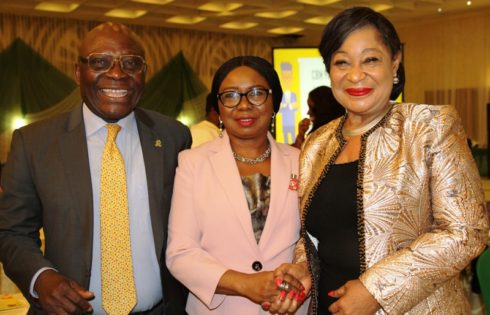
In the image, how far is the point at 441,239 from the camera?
1585 mm

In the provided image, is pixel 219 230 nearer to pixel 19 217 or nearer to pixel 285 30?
pixel 19 217

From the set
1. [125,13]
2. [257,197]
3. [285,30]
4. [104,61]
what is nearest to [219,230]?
[257,197]

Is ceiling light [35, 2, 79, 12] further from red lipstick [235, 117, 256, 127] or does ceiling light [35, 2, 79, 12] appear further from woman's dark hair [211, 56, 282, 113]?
red lipstick [235, 117, 256, 127]

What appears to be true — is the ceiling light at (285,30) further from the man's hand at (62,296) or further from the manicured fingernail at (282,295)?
the man's hand at (62,296)

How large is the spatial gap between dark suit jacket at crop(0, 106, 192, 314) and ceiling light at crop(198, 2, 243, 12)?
27.1ft

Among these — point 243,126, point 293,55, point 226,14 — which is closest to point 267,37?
point 226,14

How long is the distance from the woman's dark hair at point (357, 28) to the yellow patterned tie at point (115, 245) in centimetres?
91

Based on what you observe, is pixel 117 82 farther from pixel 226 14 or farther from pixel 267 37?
pixel 267 37

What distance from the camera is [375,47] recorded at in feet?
5.84

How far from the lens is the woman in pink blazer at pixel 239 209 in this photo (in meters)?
2.04

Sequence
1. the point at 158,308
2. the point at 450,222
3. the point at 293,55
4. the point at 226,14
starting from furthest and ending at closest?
the point at 226,14 → the point at 293,55 → the point at 158,308 → the point at 450,222

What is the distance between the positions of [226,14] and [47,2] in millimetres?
3252

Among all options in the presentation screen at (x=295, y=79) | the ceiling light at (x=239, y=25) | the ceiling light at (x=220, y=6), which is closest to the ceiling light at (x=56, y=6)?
the ceiling light at (x=220, y=6)

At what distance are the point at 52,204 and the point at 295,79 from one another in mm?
7407
